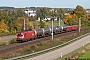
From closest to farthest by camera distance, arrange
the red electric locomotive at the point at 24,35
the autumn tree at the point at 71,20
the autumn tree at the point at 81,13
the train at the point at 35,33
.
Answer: the red electric locomotive at the point at 24,35 → the train at the point at 35,33 → the autumn tree at the point at 71,20 → the autumn tree at the point at 81,13

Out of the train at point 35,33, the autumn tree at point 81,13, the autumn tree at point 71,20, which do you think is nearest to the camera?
the train at point 35,33

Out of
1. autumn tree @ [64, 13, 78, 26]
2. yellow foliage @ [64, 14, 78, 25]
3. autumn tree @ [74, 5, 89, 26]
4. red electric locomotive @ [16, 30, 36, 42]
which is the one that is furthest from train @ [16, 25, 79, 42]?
autumn tree @ [74, 5, 89, 26]

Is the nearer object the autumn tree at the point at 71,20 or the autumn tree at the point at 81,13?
the autumn tree at the point at 71,20

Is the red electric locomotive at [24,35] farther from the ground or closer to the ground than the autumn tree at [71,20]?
farther from the ground

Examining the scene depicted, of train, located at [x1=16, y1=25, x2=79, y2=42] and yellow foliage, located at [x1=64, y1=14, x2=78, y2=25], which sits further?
yellow foliage, located at [x1=64, y1=14, x2=78, y2=25]

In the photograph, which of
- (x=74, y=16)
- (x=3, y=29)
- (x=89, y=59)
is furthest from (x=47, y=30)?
(x=74, y=16)

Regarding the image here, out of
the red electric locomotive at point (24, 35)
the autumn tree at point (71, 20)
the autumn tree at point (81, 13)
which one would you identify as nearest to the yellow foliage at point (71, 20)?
the autumn tree at point (71, 20)

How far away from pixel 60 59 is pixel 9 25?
67217mm

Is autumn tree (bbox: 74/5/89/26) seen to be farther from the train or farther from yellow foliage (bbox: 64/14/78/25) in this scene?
the train

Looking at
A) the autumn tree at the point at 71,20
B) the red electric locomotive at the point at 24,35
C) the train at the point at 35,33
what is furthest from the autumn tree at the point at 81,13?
the red electric locomotive at the point at 24,35

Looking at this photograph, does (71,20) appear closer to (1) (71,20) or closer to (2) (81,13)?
(1) (71,20)

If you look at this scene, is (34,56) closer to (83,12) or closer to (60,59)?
(60,59)

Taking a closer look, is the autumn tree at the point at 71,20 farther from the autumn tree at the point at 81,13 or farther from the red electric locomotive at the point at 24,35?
the red electric locomotive at the point at 24,35

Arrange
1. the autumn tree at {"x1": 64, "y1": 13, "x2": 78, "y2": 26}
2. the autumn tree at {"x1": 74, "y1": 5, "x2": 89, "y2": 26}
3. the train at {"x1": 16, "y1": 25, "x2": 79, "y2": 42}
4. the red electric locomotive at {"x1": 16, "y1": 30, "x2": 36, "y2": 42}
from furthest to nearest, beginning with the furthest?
the autumn tree at {"x1": 74, "y1": 5, "x2": 89, "y2": 26} < the autumn tree at {"x1": 64, "y1": 13, "x2": 78, "y2": 26} < the train at {"x1": 16, "y1": 25, "x2": 79, "y2": 42} < the red electric locomotive at {"x1": 16, "y1": 30, "x2": 36, "y2": 42}
